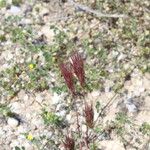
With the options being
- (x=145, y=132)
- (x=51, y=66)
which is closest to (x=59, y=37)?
(x=51, y=66)

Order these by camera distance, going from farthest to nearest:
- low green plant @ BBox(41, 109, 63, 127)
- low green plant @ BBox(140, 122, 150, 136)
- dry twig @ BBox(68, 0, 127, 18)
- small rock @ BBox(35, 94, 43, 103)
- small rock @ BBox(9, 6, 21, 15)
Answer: small rock @ BBox(9, 6, 21, 15)
dry twig @ BBox(68, 0, 127, 18)
small rock @ BBox(35, 94, 43, 103)
low green plant @ BBox(41, 109, 63, 127)
low green plant @ BBox(140, 122, 150, 136)

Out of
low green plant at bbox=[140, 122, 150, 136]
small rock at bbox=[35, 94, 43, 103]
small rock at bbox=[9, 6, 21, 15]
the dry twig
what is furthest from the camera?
small rock at bbox=[9, 6, 21, 15]

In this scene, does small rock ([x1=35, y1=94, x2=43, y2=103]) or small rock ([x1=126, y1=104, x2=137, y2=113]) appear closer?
small rock ([x1=126, y1=104, x2=137, y2=113])

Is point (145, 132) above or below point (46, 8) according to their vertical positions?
below

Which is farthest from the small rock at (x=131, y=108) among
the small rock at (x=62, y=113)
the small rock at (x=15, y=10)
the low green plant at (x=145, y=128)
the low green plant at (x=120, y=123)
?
the small rock at (x=15, y=10)

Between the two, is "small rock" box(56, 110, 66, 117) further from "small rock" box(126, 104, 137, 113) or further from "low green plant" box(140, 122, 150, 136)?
"low green plant" box(140, 122, 150, 136)

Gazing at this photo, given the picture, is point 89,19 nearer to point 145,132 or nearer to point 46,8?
point 46,8

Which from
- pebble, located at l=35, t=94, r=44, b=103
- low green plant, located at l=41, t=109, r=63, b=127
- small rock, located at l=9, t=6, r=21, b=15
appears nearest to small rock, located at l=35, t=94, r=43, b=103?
pebble, located at l=35, t=94, r=44, b=103

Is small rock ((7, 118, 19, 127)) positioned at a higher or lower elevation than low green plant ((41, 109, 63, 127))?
lower

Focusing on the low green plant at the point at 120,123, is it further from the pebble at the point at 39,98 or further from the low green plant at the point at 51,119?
the pebble at the point at 39,98

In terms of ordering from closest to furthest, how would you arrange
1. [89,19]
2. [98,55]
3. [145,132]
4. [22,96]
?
[145,132] < [22,96] < [98,55] < [89,19]

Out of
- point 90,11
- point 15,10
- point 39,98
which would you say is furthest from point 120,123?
point 15,10
